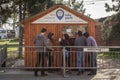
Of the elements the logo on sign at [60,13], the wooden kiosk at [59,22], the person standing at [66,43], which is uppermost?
the logo on sign at [60,13]

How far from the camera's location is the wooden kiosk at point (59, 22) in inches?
682

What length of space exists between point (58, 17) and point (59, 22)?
252 millimetres

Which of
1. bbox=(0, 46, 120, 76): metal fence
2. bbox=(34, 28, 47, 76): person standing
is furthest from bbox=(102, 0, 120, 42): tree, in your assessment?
bbox=(34, 28, 47, 76): person standing

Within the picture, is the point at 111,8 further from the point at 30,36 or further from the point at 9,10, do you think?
the point at 30,36

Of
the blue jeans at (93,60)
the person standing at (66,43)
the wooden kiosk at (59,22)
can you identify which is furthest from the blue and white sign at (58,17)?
the blue jeans at (93,60)

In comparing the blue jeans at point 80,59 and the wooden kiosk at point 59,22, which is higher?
the wooden kiosk at point 59,22

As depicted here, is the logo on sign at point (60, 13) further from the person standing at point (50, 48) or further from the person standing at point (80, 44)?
the person standing at point (80, 44)

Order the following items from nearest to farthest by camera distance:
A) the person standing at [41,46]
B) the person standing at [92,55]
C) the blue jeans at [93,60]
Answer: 1. the person standing at [41,46]
2. the person standing at [92,55]
3. the blue jeans at [93,60]

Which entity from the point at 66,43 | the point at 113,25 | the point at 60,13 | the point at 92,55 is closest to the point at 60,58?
the point at 66,43

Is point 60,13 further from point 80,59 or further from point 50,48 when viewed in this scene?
point 80,59

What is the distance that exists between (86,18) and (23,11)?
9409 mm

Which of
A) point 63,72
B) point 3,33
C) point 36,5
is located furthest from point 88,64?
point 3,33

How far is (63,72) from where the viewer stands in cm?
1566

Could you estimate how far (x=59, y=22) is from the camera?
17406 millimetres
